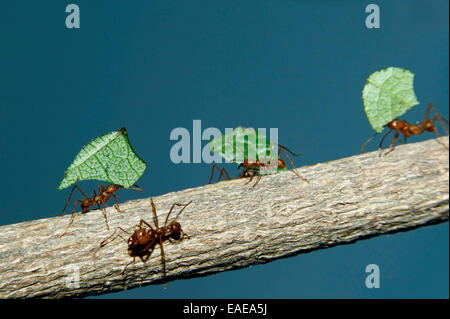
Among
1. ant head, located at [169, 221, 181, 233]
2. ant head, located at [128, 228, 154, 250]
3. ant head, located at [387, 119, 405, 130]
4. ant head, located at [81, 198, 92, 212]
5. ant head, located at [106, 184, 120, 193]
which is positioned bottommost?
ant head, located at [128, 228, 154, 250]

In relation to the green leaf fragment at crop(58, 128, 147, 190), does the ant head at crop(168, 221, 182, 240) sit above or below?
below

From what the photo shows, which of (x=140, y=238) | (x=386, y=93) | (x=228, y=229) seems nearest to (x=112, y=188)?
(x=140, y=238)

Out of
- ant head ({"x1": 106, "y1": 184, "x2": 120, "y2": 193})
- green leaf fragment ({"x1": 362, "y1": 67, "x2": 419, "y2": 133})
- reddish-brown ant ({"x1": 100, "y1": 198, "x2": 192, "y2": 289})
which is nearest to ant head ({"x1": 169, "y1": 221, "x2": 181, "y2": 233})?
reddish-brown ant ({"x1": 100, "y1": 198, "x2": 192, "y2": 289})

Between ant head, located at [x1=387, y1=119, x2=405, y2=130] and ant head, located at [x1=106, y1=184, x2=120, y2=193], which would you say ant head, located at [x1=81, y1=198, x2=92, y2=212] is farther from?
ant head, located at [x1=387, y1=119, x2=405, y2=130]

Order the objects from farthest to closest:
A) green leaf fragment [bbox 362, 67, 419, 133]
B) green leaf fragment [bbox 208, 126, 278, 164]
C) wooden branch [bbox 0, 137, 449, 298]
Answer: green leaf fragment [bbox 208, 126, 278, 164]
green leaf fragment [bbox 362, 67, 419, 133]
wooden branch [bbox 0, 137, 449, 298]

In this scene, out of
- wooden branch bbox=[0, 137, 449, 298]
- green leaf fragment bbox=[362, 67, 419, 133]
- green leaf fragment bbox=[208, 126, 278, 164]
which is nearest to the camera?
wooden branch bbox=[0, 137, 449, 298]

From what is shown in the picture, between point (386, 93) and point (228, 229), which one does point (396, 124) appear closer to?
point (386, 93)

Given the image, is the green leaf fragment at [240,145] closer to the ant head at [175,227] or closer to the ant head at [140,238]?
the ant head at [175,227]

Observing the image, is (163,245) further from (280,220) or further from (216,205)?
(280,220)
